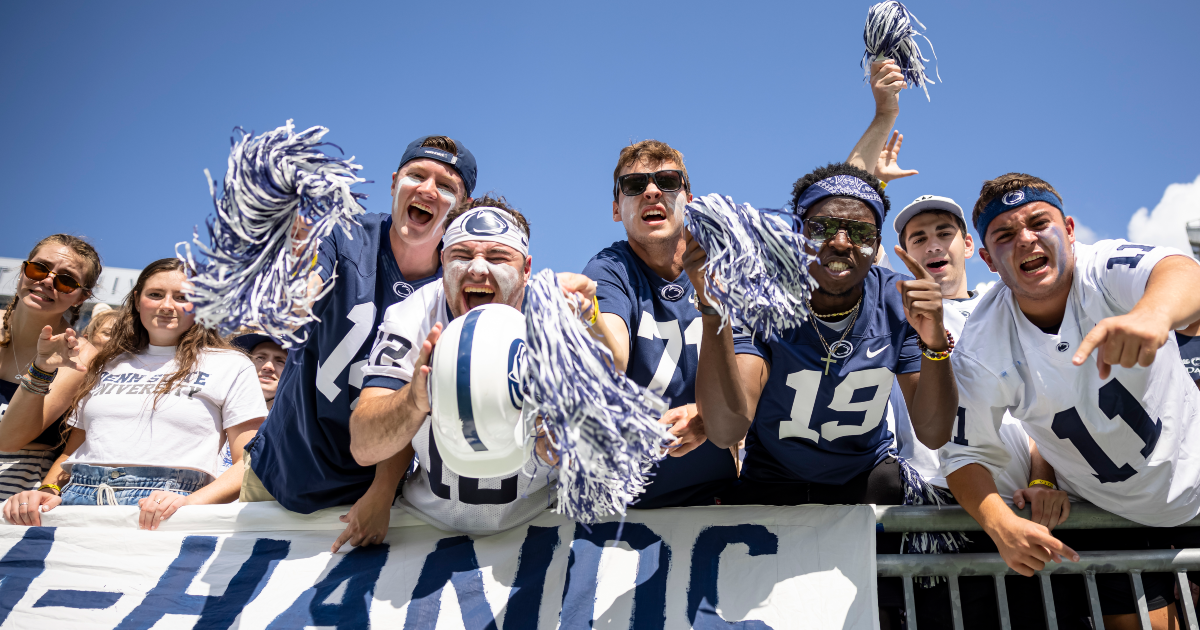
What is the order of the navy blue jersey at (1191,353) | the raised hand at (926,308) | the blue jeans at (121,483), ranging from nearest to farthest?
the raised hand at (926,308) → the navy blue jersey at (1191,353) → the blue jeans at (121,483)

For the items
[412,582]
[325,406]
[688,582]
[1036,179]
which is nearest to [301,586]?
[412,582]

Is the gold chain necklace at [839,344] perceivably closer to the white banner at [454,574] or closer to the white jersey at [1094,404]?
the white jersey at [1094,404]

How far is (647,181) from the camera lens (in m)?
3.44

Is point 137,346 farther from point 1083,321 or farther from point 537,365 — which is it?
→ point 1083,321

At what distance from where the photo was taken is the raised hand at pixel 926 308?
2.62 m

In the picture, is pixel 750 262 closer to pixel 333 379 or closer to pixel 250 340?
pixel 333 379

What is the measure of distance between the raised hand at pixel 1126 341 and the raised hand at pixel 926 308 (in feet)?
1.64

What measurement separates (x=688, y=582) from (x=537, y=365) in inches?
54.3

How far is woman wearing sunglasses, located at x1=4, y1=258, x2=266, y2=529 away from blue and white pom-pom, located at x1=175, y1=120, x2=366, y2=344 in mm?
1684

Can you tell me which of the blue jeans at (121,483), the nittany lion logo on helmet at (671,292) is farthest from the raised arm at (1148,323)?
the blue jeans at (121,483)

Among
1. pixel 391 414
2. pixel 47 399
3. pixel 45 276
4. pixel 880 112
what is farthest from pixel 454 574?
pixel 880 112

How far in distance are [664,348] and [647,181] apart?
34.3 inches

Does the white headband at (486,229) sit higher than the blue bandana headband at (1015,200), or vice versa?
the blue bandana headband at (1015,200)

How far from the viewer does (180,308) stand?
3996 mm
